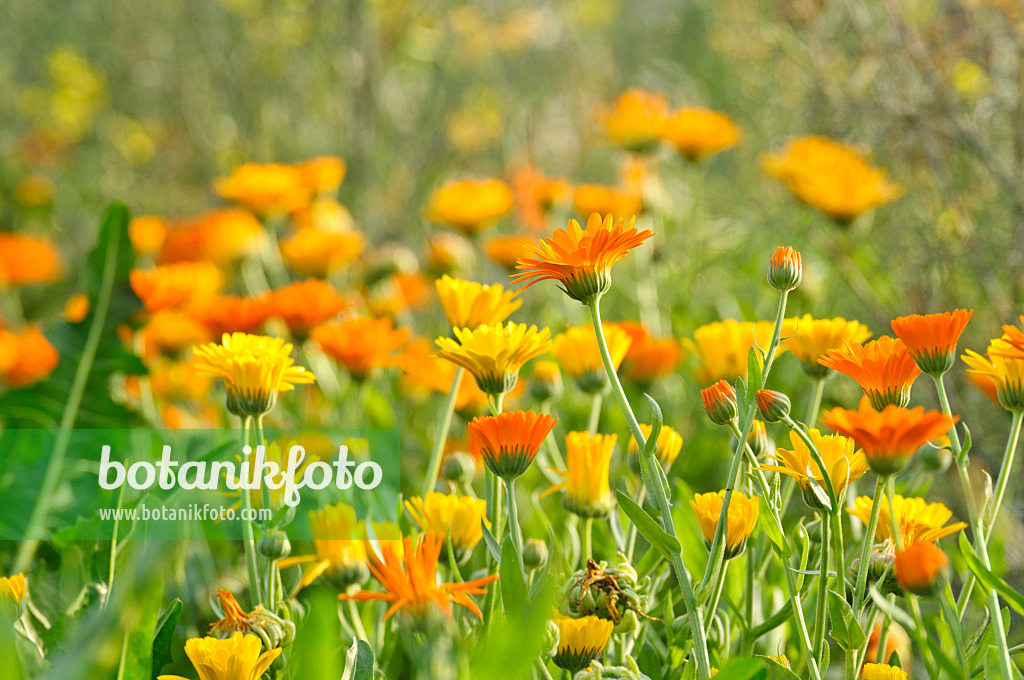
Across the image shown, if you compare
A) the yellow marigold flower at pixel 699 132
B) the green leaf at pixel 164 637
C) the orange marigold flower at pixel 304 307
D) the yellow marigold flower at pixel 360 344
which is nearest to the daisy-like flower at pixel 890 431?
the green leaf at pixel 164 637

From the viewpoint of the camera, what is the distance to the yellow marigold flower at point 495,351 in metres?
0.56

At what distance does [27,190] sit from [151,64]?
123cm

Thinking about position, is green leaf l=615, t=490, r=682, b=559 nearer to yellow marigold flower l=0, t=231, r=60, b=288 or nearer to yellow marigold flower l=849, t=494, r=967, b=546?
yellow marigold flower l=849, t=494, r=967, b=546

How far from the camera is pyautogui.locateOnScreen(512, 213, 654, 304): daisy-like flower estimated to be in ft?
1.66

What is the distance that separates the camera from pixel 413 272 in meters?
1.53

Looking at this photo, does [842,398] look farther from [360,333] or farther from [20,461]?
[20,461]

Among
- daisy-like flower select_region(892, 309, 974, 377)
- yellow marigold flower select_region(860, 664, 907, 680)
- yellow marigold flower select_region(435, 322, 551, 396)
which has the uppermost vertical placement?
yellow marigold flower select_region(435, 322, 551, 396)

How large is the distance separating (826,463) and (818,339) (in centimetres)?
17

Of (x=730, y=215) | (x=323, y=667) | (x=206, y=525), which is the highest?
(x=730, y=215)

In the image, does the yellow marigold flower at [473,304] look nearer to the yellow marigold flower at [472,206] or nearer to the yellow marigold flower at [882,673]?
the yellow marigold flower at [882,673]

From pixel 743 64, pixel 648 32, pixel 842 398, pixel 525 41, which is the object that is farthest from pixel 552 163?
pixel 842 398

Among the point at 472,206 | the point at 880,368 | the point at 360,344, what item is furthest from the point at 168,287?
the point at 880,368

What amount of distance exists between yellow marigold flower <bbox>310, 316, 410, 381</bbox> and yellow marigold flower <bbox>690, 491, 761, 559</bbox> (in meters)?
0.46

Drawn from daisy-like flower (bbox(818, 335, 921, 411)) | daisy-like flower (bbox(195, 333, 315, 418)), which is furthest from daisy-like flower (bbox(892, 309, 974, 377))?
daisy-like flower (bbox(195, 333, 315, 418))
